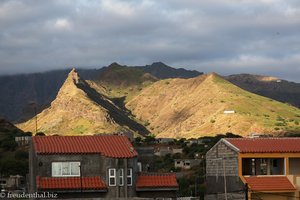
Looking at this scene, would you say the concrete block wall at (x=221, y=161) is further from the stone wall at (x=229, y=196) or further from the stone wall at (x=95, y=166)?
the stone wall at (x=95, y=166)

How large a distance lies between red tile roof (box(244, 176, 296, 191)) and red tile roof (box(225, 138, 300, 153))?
80.9 inches

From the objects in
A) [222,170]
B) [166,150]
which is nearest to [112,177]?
[222,170]

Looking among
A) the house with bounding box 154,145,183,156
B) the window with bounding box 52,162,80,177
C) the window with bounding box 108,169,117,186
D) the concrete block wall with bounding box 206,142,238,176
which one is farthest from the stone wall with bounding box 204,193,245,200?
the house with bounding box 154,145,183,156

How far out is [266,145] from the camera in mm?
52031

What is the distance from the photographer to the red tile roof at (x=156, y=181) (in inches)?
1912

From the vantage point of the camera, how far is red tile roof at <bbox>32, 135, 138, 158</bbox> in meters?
48.7

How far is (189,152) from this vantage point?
405 feet

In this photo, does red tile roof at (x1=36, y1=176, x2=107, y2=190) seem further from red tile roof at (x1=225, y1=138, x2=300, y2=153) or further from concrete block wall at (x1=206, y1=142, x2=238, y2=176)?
red tile roof at (x1=225, y1=138, x2=300, y2=153)

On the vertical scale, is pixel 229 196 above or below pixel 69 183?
below

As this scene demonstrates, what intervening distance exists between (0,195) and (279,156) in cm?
2179

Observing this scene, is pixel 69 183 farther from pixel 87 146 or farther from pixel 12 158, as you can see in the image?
pixel 12 158

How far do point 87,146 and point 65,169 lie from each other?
102 inches

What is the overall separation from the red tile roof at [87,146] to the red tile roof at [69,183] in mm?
1938

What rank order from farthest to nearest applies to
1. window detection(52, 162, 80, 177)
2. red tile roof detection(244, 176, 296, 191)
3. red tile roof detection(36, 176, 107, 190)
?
red tile roof detection(244, 176, 296, 191), window detection(52, 162, 80, 177), red tile roof detection(36, 176, 107, 190)
